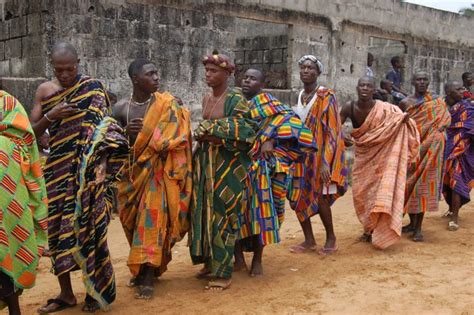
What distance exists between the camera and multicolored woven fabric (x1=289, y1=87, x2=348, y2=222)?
19.3ft

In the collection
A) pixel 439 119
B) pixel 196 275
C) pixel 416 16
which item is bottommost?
pixel 196 275

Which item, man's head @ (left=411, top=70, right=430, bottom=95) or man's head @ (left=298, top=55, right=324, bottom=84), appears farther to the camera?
man's head @ (left=411, top=70, right=430, bottom=95)

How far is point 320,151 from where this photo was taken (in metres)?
5.88

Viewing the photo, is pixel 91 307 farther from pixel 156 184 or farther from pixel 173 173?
pixel 173 173

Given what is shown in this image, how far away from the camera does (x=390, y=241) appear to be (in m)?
6.03

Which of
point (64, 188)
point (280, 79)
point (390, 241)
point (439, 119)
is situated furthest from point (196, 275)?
point (280, 79)

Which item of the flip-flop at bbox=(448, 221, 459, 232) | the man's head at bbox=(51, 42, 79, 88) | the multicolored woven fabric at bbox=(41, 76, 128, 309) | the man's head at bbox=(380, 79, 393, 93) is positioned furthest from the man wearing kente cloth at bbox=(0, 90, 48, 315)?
the man's head at bbox=(380, 79, 393, 93)

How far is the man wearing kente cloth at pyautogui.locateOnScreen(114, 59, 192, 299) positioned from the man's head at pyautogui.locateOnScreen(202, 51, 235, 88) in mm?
404

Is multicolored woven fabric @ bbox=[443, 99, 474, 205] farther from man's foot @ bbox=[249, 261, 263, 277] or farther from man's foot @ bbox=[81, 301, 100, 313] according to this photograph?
man's foot @ bbox=[81, 301, 100, 313]

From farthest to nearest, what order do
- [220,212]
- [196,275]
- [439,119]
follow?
[439,119] → [196,275] → [220,212]

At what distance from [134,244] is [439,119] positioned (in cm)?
410

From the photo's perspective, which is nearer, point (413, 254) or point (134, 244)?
point (134, 244)

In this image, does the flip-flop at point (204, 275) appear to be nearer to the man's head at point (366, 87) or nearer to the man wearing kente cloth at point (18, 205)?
the man wearing kente cloth at point (18, 205)

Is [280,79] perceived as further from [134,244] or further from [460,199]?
[134,244]
